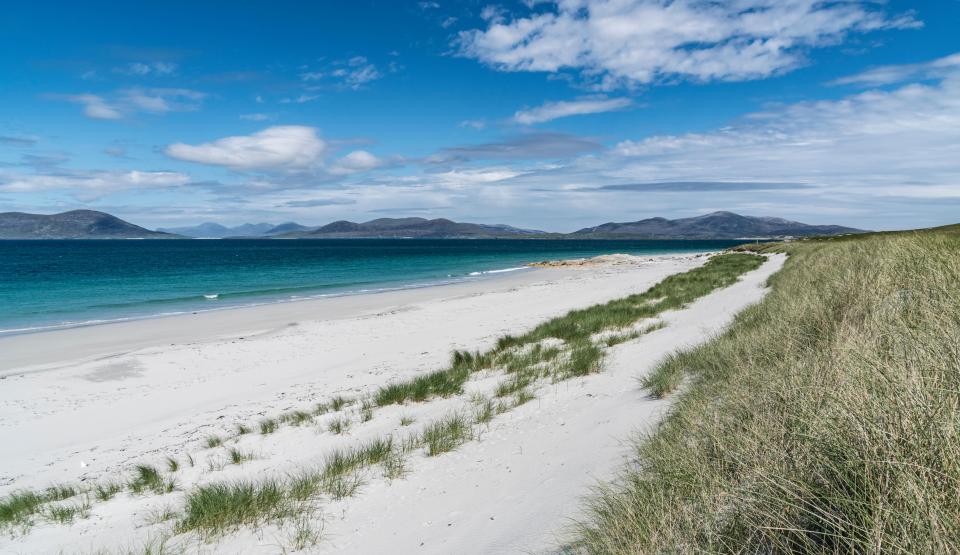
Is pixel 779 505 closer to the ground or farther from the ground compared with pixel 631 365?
farther from the ground

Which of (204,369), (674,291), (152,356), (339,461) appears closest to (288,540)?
(339,461)

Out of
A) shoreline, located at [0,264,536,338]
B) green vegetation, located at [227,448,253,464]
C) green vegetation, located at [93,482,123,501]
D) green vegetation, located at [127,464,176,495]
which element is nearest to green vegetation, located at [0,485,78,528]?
green vegetation, located at [93,482,123,501]

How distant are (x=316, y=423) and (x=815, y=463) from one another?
676cm

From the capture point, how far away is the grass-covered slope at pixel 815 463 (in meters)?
1.98

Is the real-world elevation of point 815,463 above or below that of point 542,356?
above

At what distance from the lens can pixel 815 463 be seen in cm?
249

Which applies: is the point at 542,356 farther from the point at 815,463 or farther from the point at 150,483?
the point at 815,463

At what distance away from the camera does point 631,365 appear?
29.8 feet

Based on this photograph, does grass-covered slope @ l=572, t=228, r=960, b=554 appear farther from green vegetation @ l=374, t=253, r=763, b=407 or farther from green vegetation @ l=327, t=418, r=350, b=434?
green vegetation @ l=374, t=253, r=763, b=407

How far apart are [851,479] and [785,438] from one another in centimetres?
80

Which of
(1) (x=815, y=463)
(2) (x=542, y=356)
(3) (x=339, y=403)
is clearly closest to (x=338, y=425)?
(3) (x=339, y=403)

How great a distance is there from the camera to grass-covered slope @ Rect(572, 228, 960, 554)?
1.98 metres

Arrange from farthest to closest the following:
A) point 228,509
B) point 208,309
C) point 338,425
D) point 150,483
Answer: point 208,309, point 338,425, point 150,483, point 228,509

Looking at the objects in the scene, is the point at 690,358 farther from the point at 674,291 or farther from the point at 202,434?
the point at 674,291
